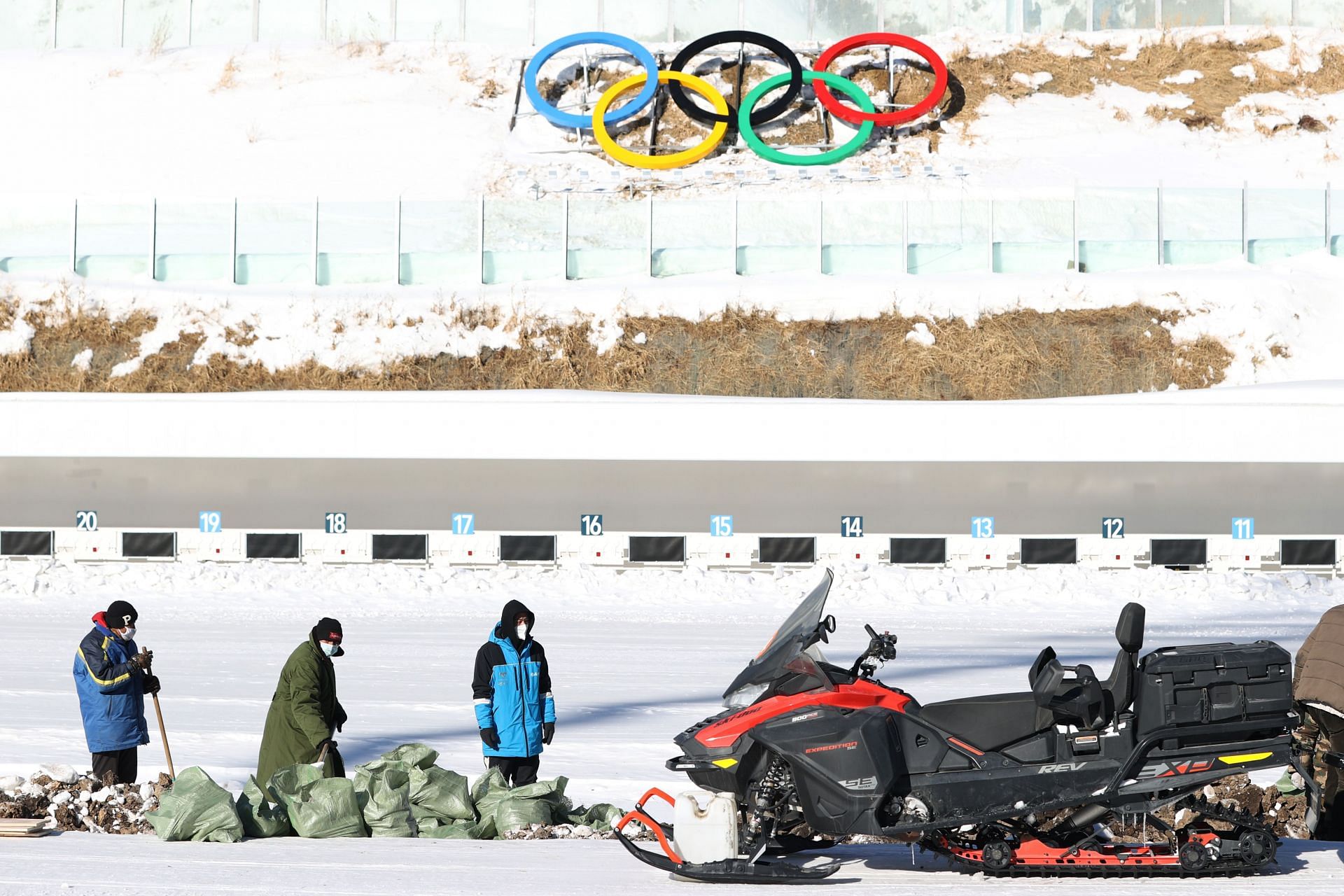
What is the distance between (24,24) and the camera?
4566cm

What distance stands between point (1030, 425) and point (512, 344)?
421 inches

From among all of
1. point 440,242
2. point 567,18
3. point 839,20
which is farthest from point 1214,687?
point 567,18

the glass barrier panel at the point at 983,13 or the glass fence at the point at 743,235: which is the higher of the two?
the glass barrier panel at the point at 983,13

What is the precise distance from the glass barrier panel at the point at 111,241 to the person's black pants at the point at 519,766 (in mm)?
24408

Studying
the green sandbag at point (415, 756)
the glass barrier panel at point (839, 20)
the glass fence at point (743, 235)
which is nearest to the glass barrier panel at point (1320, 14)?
the glass barrier panel at point (839, 20)

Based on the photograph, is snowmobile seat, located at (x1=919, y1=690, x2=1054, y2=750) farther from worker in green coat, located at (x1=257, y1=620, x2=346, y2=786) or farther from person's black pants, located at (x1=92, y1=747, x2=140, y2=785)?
person's black pants, located at (x1=92, y1=747, x2=140, y2=785)

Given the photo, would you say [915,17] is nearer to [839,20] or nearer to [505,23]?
[839,20]

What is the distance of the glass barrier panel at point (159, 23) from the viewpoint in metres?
45.1

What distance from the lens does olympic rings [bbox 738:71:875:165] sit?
36.9 m

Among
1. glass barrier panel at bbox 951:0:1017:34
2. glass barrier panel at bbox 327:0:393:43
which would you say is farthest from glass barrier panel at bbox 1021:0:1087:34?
glass barrier panel at bbox 327:0:393:43

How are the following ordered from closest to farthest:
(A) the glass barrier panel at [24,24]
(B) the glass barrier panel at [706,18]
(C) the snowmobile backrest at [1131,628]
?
(C) the snowmobile backrest at [1131,628] < (B) the glass barrier panel at [706,18] < (A) the glass barrier panel at [24,24]

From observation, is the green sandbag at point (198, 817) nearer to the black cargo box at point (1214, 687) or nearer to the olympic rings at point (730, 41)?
the black cargo box at point (1214, 687)

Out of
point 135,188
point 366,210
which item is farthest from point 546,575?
point 135,188

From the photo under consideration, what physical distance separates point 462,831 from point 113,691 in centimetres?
227
